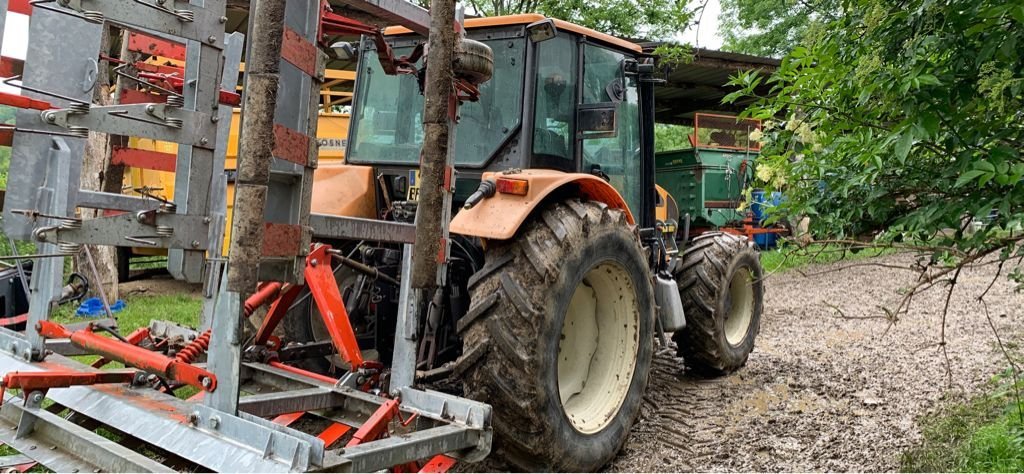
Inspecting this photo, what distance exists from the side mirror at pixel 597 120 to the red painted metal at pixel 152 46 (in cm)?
207

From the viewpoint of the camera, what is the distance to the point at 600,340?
12.5ft

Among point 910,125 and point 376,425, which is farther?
point 376,425

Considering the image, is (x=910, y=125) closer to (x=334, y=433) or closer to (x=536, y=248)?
(x=536, y=248)

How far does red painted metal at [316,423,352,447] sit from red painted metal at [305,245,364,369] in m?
0.26

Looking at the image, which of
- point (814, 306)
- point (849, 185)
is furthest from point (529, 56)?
point (814, 306)

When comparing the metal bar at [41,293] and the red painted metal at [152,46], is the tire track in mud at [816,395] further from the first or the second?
the red painted metal at [152,46]

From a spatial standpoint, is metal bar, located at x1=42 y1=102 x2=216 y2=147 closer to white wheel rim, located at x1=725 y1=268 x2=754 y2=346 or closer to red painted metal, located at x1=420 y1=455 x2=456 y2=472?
red painted metal, located at x1=420 y1=455 x2=456 y2=472

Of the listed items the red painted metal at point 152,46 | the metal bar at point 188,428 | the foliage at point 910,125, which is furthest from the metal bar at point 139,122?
the foliage at point 910,125

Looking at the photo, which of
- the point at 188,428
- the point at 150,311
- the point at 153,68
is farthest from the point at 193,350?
the point at 150,311

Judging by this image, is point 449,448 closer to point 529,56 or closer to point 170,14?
point 170,14

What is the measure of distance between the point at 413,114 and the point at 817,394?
10.2 feet

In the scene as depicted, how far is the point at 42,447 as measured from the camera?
2719 mm

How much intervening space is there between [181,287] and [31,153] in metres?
7.52

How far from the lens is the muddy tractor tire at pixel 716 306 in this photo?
Answer: 511 centimetres
